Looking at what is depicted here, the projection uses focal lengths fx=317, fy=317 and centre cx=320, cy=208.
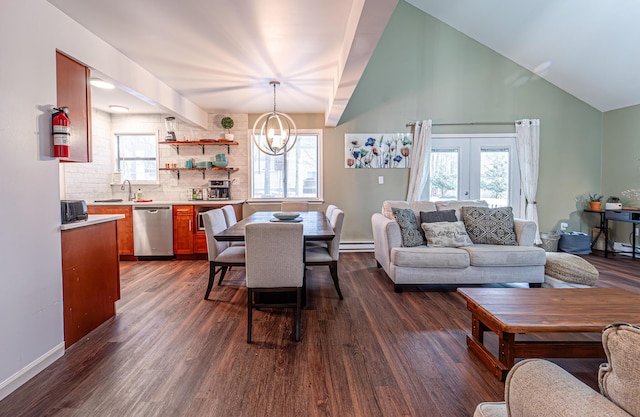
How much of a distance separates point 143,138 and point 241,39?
3478 mm

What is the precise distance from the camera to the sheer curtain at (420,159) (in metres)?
5.41

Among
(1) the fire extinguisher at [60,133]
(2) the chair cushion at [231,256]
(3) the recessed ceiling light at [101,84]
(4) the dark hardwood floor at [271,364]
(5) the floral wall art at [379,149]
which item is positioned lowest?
(4) the dark hardwood floor at [271,364]

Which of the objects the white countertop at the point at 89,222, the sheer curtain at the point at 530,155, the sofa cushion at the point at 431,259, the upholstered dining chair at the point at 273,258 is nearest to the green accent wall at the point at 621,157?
the sheer curtain at the point at 530,155

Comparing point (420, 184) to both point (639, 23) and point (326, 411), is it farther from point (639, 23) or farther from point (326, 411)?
point (326, 411)

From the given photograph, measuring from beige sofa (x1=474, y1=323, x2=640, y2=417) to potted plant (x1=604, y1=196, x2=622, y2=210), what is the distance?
5797 mm

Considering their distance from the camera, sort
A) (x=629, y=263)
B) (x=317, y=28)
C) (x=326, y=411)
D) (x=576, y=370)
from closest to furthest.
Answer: (x=326, y=411), (x=576, y=370), (x=317, y=28), (x=629, y=263)

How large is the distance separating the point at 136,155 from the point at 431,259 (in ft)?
16.6

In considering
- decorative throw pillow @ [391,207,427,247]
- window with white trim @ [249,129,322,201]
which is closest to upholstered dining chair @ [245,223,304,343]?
decorative throw pillow @ [391,207,427,247]

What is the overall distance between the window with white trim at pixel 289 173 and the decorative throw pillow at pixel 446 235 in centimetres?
234

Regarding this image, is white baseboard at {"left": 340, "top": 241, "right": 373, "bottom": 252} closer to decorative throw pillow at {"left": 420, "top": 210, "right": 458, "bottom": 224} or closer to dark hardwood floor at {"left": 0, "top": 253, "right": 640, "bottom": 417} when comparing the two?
decorative throw pillow at {"left": 420, "top": 210, "right": 458, "bottom": 224}

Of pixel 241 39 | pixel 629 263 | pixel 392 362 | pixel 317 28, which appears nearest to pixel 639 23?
→ pixel 629 263

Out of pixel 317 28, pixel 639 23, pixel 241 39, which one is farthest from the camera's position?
pixel 639 23

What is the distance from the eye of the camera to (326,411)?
1630 millimetres

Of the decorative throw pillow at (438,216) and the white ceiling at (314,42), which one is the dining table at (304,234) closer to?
the decorative throw pillow at (438,216)
